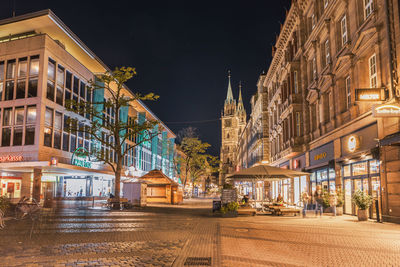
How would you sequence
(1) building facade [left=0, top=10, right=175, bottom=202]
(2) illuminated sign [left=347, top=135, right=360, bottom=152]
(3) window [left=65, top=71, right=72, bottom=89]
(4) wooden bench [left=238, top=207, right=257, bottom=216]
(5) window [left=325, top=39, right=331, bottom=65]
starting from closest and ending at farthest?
(2) illuminated sign [left=347, top=135, right=360, bottom=152] → (4) wooden bench [left=238, top=207, right=257, bottom=216] → (5) window [left=325, top=39, right=331, bottom=65] → (1) building facade [left=0, top=10, right=175, bottom=202] → (3) window [left=65, top=71, right=72, bottom=89]

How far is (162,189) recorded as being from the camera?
3872cm

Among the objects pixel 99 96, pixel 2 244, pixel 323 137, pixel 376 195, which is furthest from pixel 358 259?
pixel 99 96

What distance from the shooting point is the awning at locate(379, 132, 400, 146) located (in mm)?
13696

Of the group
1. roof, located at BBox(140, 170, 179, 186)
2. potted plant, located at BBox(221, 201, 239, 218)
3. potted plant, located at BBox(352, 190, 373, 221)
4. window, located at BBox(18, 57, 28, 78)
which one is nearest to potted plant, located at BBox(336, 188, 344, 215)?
potted plant, located at BBox(352, 190, 373, 221)

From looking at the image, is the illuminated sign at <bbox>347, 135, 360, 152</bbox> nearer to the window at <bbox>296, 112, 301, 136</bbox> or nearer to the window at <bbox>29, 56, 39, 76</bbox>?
the window at <bbox>296, 112, 301, 136</bbox>

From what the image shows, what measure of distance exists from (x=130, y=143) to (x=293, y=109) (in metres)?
33.9

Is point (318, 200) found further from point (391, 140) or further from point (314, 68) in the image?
point (314, 68)

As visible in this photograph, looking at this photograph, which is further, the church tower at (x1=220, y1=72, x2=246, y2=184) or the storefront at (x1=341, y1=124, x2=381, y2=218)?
the church tower at (x1=220, y1=72, x2=246, y2=184)

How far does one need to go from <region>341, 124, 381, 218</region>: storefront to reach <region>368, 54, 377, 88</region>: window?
2231mm

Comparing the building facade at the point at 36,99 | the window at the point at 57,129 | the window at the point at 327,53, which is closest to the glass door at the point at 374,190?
the window at the point at 327,53

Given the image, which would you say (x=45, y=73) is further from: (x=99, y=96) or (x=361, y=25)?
(x=361, y=25)

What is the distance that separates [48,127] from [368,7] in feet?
91.5

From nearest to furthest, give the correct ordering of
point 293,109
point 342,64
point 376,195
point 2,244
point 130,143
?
point 2,244, point 376,195, point 342,64, point 293,109, point 130,143

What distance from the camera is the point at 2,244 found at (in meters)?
9.87
